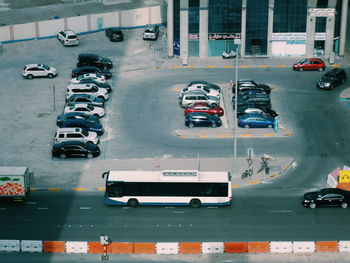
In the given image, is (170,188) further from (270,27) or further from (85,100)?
(270,27)

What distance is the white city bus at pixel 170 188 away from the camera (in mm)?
62469

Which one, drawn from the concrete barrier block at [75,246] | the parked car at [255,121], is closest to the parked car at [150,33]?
the parked car at [255,121]

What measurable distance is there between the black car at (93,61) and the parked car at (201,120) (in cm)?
2135

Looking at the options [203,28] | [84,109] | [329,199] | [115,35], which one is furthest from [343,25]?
[329,199]

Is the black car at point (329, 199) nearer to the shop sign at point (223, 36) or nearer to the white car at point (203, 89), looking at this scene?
the white car at point (203, 89)

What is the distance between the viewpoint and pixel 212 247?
55.7 meters

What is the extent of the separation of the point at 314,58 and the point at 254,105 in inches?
719

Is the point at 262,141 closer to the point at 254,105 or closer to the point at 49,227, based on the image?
the point at 254,105

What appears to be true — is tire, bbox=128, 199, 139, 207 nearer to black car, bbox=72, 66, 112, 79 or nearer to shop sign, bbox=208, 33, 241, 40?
black car, bbox=72, 66, 112, 79

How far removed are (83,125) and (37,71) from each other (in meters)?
19.1

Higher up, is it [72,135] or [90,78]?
[90,78]

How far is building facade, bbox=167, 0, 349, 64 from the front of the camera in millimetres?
98188

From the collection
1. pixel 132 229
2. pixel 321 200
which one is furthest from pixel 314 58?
pixel 132 229

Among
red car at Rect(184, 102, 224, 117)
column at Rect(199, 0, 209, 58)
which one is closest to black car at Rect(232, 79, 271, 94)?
red car at Rect(184, 102, 224, 117)
